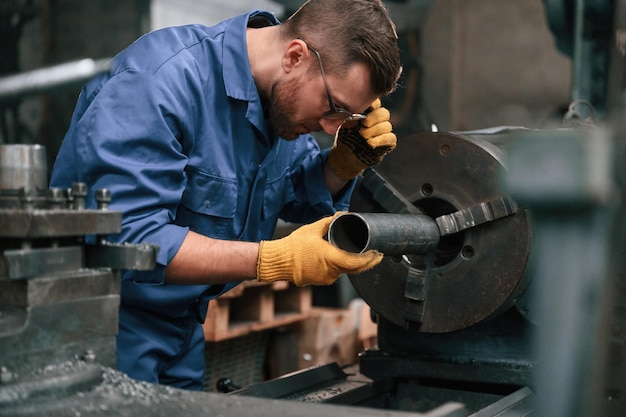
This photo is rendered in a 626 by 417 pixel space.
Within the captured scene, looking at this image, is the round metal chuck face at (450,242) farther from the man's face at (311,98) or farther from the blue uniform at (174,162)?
the blue uniform at (174,162)

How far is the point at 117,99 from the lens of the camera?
1380 mm

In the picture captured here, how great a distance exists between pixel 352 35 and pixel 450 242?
21.4 inches

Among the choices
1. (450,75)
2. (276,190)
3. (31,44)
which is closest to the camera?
(276,190)

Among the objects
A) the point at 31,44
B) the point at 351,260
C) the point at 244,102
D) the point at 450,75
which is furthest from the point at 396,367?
the point at 450,75

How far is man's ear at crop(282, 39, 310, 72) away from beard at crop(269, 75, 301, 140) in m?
0.03

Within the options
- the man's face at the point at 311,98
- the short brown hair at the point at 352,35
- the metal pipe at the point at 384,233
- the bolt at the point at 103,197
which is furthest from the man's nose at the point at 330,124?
the bolt at the point at 103,197

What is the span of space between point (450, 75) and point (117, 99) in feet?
15.1

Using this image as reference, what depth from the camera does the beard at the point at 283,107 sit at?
63.2 inches

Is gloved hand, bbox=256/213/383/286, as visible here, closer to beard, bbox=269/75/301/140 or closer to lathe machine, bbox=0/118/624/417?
lathe machine, bbox=0/118/624/417

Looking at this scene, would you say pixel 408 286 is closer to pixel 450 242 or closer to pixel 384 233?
pixel 450 242

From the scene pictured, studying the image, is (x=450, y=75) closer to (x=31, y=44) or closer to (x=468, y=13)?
(x=468, y=13)

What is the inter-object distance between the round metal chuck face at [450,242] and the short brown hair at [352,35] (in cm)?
21

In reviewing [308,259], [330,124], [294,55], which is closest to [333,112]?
[330,124]

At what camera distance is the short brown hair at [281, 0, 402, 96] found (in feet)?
5.10
